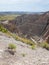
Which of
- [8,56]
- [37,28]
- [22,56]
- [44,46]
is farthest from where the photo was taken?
[37,28]

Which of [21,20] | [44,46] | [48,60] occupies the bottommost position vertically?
[21,20]

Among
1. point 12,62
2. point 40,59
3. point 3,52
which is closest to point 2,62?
point 12,62

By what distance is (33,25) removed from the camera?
354ft

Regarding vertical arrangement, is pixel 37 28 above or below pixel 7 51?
below

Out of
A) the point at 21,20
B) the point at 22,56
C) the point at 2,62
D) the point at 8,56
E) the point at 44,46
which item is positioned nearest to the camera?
the point at 2,62

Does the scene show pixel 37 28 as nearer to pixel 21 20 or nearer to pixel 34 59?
pixel 21 20

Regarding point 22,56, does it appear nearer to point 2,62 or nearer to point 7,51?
point 7,51

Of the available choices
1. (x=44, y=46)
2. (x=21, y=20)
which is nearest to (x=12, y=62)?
(x=44, y=46)

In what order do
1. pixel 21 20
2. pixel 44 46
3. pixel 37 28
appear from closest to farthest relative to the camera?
1. pixel 44 46
2. pixel 37 28
3. pixel 21 20

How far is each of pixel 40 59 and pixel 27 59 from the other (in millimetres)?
881

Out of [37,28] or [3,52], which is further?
[37,28]

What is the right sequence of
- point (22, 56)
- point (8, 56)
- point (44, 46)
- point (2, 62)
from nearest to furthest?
1. point (2, 62)
2. point (8, 56)
3. point (22, 56)
4. point (44, 46)

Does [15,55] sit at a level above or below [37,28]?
above

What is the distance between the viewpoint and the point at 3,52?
14.7 metres
